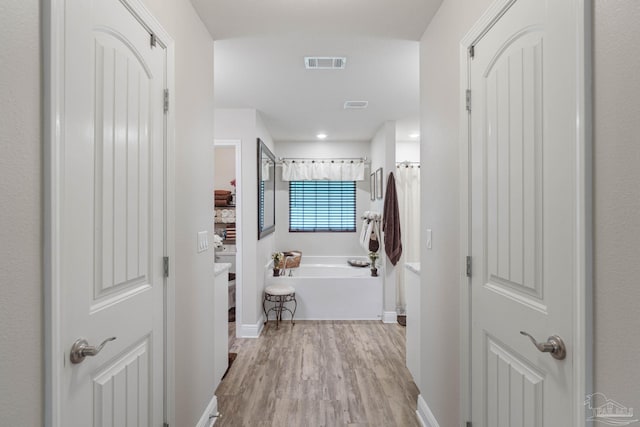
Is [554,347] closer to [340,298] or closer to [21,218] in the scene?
[21,218]

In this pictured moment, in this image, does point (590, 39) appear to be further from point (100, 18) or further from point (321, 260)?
point (321, 260)

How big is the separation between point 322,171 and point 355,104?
185 cm

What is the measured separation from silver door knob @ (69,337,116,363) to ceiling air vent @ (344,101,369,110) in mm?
3111

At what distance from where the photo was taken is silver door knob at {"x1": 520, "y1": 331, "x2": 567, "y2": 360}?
95cm

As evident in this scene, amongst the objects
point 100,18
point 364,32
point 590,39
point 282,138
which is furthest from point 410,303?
point 282,138

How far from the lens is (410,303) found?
8.96ft

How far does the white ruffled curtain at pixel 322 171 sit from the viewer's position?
17.6ft

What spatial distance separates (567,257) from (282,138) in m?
4.69

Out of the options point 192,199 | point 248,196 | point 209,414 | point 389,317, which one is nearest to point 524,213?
point 192,199

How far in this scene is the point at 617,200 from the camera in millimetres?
784

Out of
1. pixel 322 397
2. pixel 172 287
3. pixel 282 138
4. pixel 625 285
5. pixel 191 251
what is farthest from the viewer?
pixel 282 138

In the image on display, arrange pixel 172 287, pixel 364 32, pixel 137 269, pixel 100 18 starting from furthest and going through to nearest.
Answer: pixel 364 32 → pixel 172 287 → pixel 137 269 → pixel 100 18

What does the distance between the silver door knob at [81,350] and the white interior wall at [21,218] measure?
103mm

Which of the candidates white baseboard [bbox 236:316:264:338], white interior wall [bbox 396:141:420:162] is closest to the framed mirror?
white baseboard [bbox 236:316:264:338]
